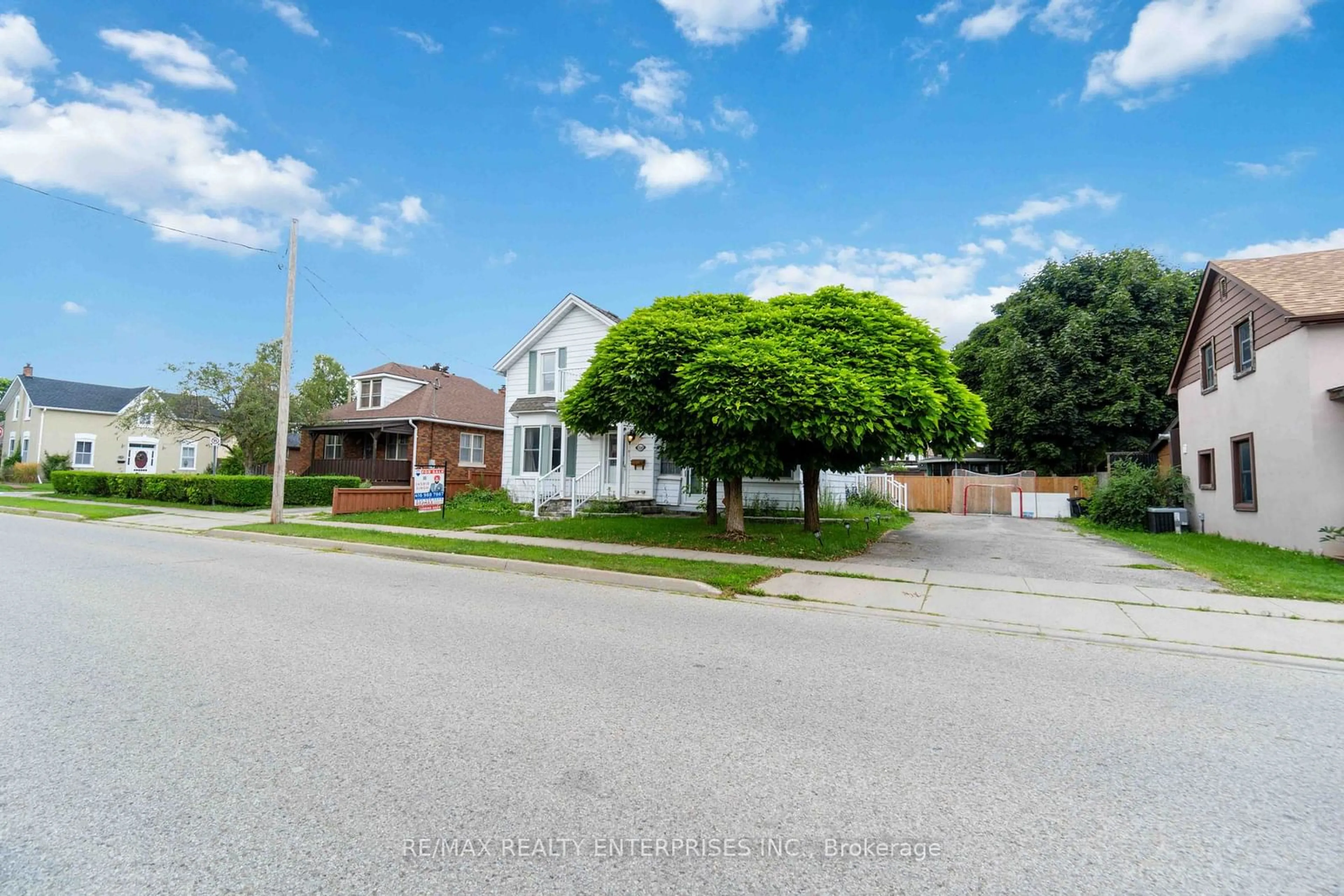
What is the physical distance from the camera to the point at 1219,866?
9.22 ft

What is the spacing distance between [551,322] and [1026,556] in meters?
16.0

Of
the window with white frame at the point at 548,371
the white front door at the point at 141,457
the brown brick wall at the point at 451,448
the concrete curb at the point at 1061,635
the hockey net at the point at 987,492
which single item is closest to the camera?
the concrete curb at the point at 1061,635

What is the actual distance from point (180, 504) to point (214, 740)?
23.3m

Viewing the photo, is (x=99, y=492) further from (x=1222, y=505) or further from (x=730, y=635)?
(x=1222, y=505)

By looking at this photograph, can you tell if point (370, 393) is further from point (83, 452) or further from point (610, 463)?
point (83, 452)

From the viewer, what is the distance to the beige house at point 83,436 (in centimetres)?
3669

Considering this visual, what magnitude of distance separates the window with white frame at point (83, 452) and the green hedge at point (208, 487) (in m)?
14.0

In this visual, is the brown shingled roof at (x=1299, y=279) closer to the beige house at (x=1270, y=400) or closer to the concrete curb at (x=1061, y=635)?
the beige house at (x=1270, y=400)

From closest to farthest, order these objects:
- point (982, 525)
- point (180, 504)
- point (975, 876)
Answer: point (975, 876), point (982, 525), point (180, 504)

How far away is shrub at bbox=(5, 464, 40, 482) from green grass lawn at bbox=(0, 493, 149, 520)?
14.9 m

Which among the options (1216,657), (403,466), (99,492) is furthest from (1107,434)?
(99,492)

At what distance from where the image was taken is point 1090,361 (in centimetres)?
3131

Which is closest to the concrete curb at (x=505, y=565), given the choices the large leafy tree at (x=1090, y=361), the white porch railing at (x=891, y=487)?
the white porch railing at (x=891, y=487)

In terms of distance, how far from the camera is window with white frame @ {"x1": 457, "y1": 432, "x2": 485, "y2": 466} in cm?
2917
